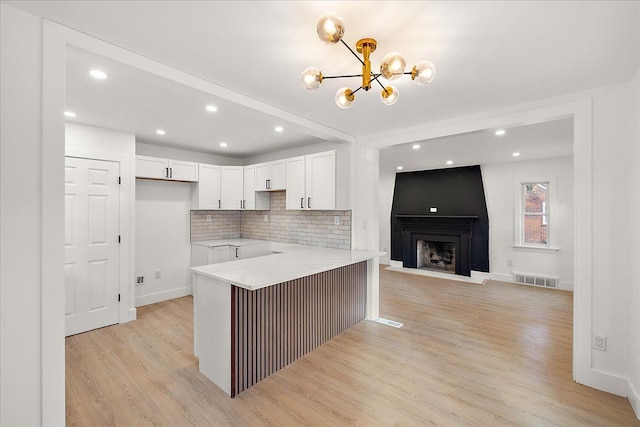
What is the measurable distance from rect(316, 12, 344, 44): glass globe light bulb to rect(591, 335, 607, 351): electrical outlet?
3078 millimetres

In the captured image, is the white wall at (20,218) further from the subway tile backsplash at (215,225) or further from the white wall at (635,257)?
the white wall at (635,257)

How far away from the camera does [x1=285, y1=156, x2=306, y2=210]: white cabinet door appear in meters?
4.11

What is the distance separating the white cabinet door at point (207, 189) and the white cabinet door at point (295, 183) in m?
1.45

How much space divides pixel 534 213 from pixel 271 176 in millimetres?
5345

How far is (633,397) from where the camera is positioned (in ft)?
6.97

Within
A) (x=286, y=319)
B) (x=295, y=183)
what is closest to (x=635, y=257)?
(x=286, y=319)

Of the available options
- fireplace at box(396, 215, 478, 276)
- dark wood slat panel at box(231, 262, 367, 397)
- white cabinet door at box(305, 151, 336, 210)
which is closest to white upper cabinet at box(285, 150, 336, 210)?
white cabinet door at box(305, 151, 336, 210)

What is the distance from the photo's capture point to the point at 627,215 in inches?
89.4

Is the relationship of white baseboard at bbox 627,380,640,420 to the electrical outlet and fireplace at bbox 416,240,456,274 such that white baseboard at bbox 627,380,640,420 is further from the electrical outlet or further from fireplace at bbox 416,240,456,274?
A: fireplace at bbox 416,240,456,274

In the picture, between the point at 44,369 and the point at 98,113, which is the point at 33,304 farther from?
the point at 98,113

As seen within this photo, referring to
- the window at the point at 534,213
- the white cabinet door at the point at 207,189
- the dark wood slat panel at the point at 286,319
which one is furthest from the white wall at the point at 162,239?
the window at the point at 534,213

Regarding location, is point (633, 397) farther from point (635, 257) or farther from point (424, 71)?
point (424, 71)

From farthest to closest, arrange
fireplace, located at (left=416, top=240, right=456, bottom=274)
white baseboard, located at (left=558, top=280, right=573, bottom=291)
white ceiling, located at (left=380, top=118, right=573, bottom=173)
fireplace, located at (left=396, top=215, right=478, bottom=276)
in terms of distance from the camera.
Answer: fireplace, located at (left=416, top=240, right=456, bottom=274)
fireplace, located at (left=396, top=215, right=478, bottom=276)
white baseboard, located at (left=558, top=280, right=573, bottom=291)
white ceiling, located at (left=380, top=118, right=573, bottom=173)

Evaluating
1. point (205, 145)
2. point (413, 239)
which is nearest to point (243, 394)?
point (205, 145)
